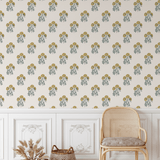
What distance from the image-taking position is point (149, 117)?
2631 millimetres

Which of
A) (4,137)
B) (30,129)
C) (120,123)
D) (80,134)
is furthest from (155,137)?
(4,137)

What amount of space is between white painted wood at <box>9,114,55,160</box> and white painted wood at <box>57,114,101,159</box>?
0.43 ft

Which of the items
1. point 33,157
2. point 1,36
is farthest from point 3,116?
point 1,36

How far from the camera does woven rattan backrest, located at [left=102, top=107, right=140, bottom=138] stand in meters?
2.54

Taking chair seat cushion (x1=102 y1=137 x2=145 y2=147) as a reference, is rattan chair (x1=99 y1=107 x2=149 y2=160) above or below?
above

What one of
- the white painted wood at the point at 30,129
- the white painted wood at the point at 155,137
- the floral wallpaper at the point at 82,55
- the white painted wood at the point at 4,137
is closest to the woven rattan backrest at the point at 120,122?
the floral wallpaper at the point at 82,55

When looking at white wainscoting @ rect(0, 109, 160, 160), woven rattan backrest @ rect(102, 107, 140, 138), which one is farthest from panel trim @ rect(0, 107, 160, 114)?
woven rattan backrest @ rect(102, 107, 140, 138)

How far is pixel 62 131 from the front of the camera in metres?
2.66

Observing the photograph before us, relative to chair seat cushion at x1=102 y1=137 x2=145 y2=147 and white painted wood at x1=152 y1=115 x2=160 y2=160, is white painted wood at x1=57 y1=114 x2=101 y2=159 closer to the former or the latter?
chair seat cushion at x1=102 y1=137 x2=145 y2=147

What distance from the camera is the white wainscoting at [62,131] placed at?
8.65ft

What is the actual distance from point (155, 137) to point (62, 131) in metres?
1.21

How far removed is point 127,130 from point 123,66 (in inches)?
32.2

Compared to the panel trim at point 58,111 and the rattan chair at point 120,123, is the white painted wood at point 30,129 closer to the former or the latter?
the panel trim at point 58,111

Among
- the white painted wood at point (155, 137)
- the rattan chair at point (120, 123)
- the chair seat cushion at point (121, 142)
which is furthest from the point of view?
the white painted wood at point (155, 137)
